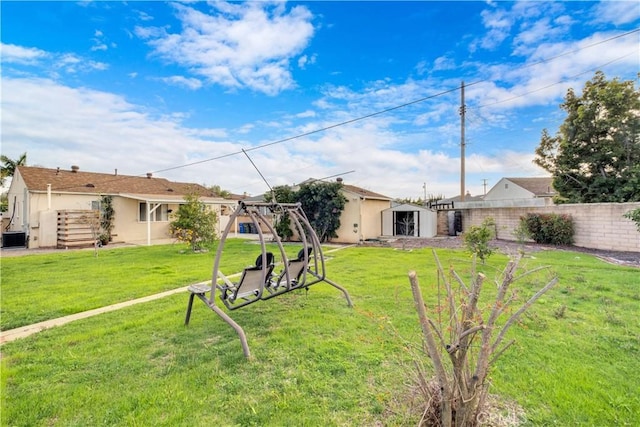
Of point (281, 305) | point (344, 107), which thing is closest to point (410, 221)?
point (344, 107)

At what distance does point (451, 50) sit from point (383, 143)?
6284 mm

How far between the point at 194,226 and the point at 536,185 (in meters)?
36.6

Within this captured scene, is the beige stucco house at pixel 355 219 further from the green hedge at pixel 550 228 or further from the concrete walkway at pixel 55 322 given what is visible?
the concrete walkway at pixel 55 322

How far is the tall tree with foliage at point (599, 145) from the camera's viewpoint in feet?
47.7

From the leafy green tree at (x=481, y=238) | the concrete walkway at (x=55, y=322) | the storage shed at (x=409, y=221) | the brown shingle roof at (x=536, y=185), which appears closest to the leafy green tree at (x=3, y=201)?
the concrete walkway at (x=55, y=322)

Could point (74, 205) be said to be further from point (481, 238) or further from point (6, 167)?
point (481, 238)

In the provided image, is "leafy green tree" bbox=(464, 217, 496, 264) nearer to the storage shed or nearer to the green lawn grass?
the green lawn grass

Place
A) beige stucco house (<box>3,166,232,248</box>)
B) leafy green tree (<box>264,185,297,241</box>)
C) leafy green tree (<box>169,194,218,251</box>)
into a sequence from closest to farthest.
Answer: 1. leafy green tree (<box>169,194,218,251</box>)
2. beige stucco house (<box>3,166,232,248</box>)
3. leafy green tree (<box>264,185,297,241</box>)

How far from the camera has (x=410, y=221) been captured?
64.2ft

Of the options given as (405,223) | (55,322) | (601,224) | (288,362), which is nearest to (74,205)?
(55,322)

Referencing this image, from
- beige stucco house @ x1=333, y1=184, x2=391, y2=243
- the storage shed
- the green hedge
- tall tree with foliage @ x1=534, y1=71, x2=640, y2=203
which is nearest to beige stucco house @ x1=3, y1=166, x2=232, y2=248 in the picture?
beige stucco house @ x1=333, y1=184, x2=391, y2=243

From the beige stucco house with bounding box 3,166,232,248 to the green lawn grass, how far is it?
36.0 feet

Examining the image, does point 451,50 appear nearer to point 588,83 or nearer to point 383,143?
point 383,143

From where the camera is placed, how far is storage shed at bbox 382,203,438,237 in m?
19.0
